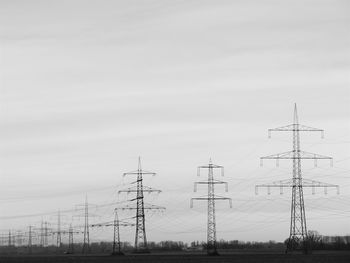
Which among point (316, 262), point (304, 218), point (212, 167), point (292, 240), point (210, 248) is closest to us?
point (316, 262)

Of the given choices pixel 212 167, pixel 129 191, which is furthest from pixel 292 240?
pixel 129 191

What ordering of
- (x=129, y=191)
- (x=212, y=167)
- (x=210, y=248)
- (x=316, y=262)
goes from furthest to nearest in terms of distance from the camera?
1. (x=210, y=248)
2. (x=129, y=191)
3. (x=212, y=167)
4. (x=316, y=262)

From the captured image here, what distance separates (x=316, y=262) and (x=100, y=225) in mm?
87270

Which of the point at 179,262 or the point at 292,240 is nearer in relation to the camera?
the point at 179,262

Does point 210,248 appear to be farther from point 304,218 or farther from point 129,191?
point 304,218

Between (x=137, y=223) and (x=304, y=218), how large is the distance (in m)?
36.2

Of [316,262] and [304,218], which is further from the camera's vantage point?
[304,218]

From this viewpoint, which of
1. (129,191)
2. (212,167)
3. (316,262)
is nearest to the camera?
(316,262)

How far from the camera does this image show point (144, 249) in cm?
15762

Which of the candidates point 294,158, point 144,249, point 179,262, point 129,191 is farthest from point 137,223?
point 179,262

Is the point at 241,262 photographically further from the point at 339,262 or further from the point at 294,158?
the point at 294,158

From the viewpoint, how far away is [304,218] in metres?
105

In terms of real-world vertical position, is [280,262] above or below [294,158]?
below

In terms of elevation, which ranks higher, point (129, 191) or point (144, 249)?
point (129, 191)
